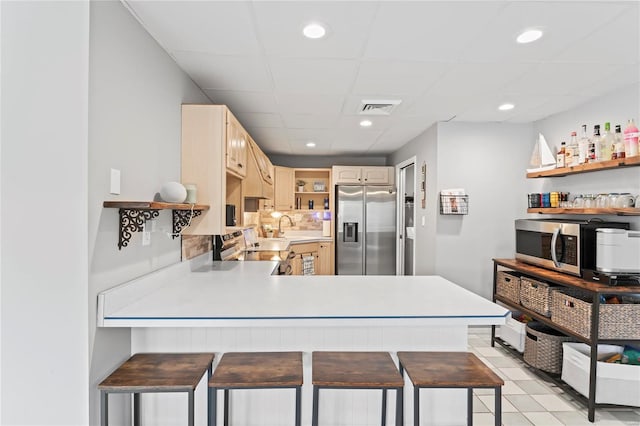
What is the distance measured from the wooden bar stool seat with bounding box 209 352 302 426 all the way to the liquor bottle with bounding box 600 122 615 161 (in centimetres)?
274

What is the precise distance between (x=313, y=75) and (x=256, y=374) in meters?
2.02

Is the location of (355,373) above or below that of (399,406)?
above

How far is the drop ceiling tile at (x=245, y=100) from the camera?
10.1 feet

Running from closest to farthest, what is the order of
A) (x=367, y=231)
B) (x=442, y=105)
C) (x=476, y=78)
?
(x=476, y=78) < (x=442, y=105) < (x=367, y=231)

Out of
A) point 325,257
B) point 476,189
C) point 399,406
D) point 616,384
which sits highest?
point 476,189

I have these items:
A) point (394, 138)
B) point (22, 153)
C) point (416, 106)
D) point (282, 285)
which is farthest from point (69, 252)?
point (394, 138)

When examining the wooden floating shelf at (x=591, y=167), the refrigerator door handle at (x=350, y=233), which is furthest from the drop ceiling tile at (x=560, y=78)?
the refrigerator door handle at (x=350, y=233)

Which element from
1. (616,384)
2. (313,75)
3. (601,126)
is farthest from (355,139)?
(616,384)

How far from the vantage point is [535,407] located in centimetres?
251

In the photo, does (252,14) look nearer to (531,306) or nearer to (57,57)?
(57,57)

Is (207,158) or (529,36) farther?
(207,158)

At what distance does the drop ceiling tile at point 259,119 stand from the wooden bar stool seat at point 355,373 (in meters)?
2.67

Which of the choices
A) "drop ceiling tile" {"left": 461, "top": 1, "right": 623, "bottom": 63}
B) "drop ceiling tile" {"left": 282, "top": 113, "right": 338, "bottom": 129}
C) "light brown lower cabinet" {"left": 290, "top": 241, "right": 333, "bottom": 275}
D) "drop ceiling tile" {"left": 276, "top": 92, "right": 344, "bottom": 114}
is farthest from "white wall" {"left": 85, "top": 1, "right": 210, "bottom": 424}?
"light brown lower cabinet" {"left": 290, "top": 241, "right": 333, "bottom": 275}

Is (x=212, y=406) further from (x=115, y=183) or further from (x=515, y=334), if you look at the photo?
(x=515, y=334)
